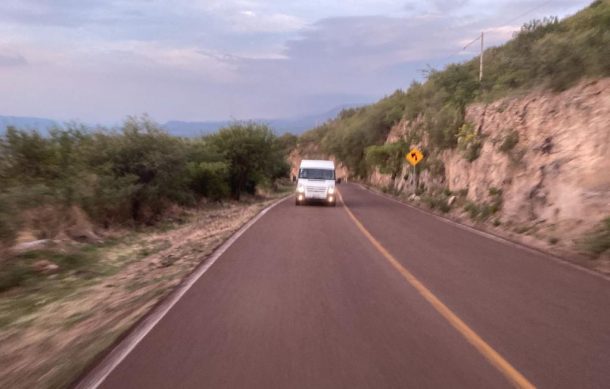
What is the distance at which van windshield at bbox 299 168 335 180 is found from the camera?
103 ft

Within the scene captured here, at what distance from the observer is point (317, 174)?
104ft

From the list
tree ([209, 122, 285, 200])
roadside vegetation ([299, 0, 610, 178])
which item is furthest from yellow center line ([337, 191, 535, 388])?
tree ([209, 122, 285, 200])

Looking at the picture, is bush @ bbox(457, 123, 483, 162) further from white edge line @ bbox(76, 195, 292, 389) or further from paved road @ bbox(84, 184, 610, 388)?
white edge line @ bbox(76, 195, 292, 389)

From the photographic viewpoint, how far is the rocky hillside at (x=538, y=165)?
16.5 metres

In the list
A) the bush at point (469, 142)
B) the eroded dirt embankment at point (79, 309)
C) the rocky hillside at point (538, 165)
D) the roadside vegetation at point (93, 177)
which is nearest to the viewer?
the eroded dirt embankment at point (79, 309)

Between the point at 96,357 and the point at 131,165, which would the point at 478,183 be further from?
the point at 96,357

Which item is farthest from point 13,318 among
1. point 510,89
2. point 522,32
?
point 522,32

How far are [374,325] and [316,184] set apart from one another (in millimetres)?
23374

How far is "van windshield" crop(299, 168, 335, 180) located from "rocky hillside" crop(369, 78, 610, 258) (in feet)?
16.9

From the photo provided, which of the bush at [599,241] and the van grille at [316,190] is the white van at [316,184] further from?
the bush at [599,241]

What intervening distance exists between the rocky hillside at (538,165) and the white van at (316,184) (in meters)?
5.03

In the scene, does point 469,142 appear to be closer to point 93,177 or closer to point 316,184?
point 316,184

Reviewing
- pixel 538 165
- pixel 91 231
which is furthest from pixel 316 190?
pixel 538 165

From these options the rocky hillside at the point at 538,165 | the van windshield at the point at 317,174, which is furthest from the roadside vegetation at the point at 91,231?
the rocky hillside at the point at 538,165
